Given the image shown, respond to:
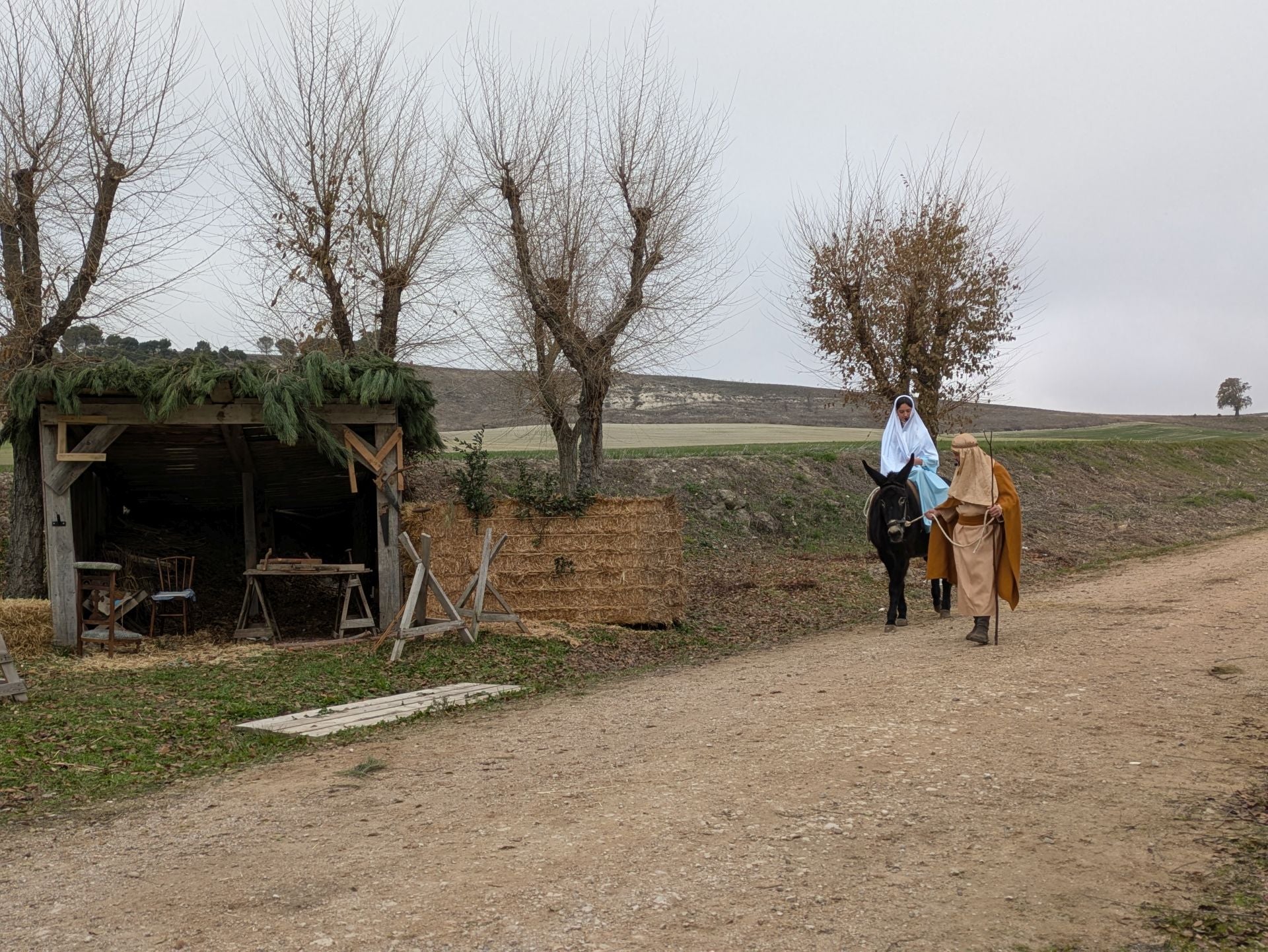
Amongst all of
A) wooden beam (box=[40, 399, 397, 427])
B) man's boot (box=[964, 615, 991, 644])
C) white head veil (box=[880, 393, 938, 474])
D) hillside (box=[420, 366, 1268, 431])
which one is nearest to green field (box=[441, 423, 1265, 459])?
hillside (box=[420, 366, 1268, 431])

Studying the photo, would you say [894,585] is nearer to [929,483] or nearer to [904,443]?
[929,483]

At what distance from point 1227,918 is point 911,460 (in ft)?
29.4

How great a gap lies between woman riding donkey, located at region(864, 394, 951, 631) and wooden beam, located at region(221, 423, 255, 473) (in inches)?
337

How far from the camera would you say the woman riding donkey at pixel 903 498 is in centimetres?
1312

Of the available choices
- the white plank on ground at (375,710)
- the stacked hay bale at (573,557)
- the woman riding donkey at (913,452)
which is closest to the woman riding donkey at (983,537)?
the woman riding donkey at (913,452)

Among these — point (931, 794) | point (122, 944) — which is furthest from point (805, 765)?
point (122, 944)

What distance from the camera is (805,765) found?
669 cm

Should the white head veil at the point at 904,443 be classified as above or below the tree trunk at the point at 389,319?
below

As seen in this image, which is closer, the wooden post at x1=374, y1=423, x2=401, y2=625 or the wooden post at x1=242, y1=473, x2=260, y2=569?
the wooden post at x1=374, y1=423, x2=401, y2=625

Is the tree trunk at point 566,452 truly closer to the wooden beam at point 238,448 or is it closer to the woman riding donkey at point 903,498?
the wooden beam at point 238,448

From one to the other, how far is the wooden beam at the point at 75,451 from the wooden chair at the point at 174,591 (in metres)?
1.75

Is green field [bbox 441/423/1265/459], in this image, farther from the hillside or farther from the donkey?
the donkey

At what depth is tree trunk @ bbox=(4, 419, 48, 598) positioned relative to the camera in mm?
14812

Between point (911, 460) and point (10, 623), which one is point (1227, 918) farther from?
point (10, 623)
